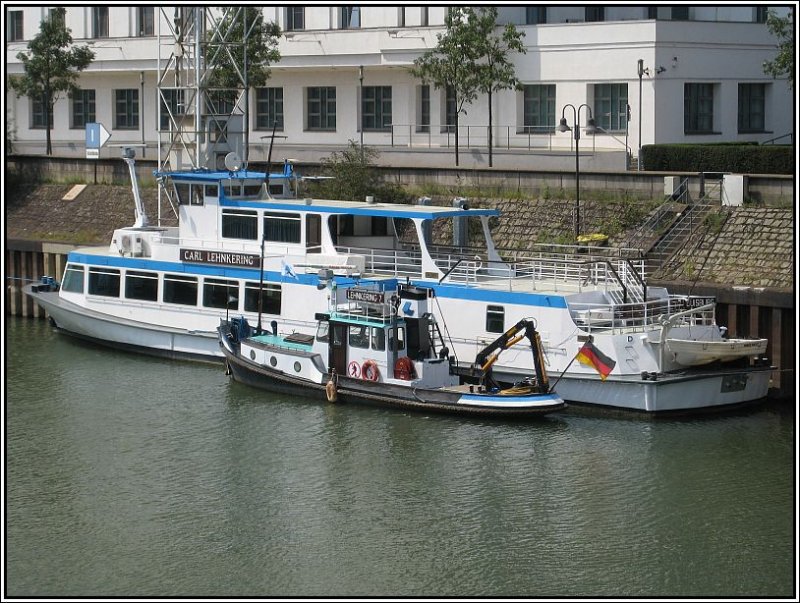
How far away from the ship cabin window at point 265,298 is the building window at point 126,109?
29.1m

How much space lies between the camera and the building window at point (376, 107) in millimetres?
57938

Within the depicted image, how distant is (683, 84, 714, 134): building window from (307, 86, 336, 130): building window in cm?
1465

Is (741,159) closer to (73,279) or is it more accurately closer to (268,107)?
(73,279)

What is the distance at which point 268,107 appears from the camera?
61.3 metres

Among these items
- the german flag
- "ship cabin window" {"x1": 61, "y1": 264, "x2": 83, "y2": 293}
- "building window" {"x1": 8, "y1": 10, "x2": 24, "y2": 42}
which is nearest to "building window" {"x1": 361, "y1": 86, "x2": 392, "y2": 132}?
"building window" {"x1": 8, "y1": 10, "x2": 24, "y2": 42}

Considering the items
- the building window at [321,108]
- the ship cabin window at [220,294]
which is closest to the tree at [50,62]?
the building window at [321,108]

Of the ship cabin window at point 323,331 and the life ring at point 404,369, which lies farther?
the ship cabin window at point 323,331

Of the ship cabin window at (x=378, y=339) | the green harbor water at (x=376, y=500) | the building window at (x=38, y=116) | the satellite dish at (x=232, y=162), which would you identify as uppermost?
the building window at (x=38, y=116)

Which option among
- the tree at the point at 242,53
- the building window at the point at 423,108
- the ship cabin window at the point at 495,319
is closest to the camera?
the ship cabin window at the point at 495,319

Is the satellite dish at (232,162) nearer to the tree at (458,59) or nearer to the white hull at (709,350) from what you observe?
the tree at (458,59)

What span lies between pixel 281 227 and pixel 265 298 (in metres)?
1.90

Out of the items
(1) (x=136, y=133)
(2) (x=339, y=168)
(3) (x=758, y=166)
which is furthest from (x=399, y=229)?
(1) (x=136, y=133)

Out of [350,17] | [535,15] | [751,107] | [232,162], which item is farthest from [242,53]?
[751,107]

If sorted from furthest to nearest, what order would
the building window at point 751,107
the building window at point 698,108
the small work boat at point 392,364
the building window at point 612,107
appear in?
1. the building window at point 751,107
2. the building window at point 698,108
3. the building window at point 612,107
4. the small work boat at point 392,364
